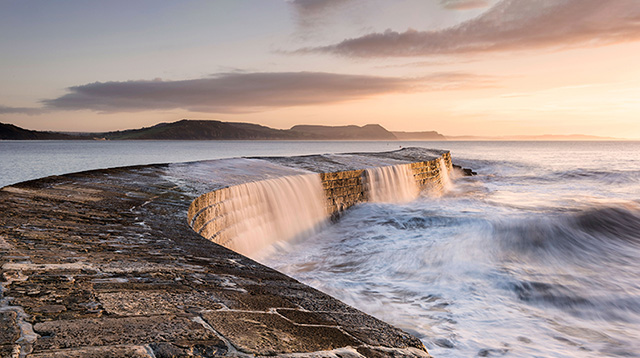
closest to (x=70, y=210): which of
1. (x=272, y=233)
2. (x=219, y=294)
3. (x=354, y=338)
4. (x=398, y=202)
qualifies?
(x=219, y=294)

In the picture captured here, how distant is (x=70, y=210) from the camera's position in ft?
13.3

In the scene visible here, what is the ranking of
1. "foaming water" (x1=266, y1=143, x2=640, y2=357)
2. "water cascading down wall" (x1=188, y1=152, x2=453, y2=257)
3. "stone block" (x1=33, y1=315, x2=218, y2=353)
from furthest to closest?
1. "water cascading down wall" (x1=188, y1=152, x2=453, y2=257)
2. "foaming water" (x1=266, y1=143, x2=640, y2=357)
3. "stone block" (x1=33, y1=315, x2=218, y2=353)

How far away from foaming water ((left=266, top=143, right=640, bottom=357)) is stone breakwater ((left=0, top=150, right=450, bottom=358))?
94.0 inches

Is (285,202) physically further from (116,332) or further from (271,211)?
(116,332)

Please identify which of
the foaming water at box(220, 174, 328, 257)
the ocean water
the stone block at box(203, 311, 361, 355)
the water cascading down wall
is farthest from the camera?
the ocean water

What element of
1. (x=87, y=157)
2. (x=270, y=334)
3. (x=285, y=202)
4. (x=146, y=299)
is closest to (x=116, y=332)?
(x=146, y=299)

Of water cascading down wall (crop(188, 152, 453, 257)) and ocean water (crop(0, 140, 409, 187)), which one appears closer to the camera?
water cascading down wall (crop(188, 152, 453, 257))

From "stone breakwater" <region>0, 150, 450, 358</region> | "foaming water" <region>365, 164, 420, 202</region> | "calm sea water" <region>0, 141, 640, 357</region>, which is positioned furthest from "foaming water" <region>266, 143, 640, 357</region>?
"stone breakwater" <region>0, 150, 450, 358</region>

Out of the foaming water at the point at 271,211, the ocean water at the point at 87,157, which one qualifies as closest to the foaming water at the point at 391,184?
the foaming water at the point at 271,211

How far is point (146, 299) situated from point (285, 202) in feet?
23.7

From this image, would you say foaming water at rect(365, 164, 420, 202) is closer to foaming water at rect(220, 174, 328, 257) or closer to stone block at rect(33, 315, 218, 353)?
foaming water at rect(220, 174, 328, 257)

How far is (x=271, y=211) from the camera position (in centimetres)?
871

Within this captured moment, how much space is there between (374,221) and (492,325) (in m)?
6.39

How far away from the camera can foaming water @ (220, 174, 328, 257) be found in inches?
288
